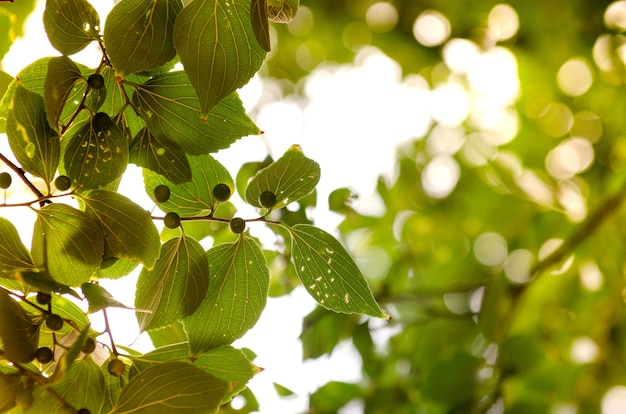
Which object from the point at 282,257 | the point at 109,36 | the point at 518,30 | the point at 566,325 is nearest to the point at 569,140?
the point at 518,30

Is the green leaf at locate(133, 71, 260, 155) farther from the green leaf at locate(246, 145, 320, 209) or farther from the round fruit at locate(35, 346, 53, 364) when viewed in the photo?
the round fruit at locate(35, 346, 53, 364)

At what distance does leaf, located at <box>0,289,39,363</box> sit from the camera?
1.22 feet

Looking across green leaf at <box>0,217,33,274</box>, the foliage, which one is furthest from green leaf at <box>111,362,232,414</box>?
green leaf at <box>0,217,33,274</box>

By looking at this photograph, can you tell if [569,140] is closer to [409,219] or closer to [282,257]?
[409,219]

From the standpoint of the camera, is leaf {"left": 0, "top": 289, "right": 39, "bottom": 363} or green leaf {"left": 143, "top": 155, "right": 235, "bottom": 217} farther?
green leaf {"left": 143, "top": 155, "right": 235, "bottom": 217}

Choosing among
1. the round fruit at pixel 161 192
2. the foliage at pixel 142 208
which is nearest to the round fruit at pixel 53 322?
the foliage at pixel 142 208

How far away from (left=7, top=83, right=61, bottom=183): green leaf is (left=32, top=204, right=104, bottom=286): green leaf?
0.08 feet

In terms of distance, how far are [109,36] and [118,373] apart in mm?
215

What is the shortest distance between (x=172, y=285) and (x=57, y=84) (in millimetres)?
151

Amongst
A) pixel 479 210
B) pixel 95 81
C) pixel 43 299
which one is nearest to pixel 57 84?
pixel 95 81

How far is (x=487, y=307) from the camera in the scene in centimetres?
100

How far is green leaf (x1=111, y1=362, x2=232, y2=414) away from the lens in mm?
403

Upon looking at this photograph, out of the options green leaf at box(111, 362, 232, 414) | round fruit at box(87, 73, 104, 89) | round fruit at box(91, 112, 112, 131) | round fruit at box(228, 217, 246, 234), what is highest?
round fruit at box(87, 73, 104, 89)

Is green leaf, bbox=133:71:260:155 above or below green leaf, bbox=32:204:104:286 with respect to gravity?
above
